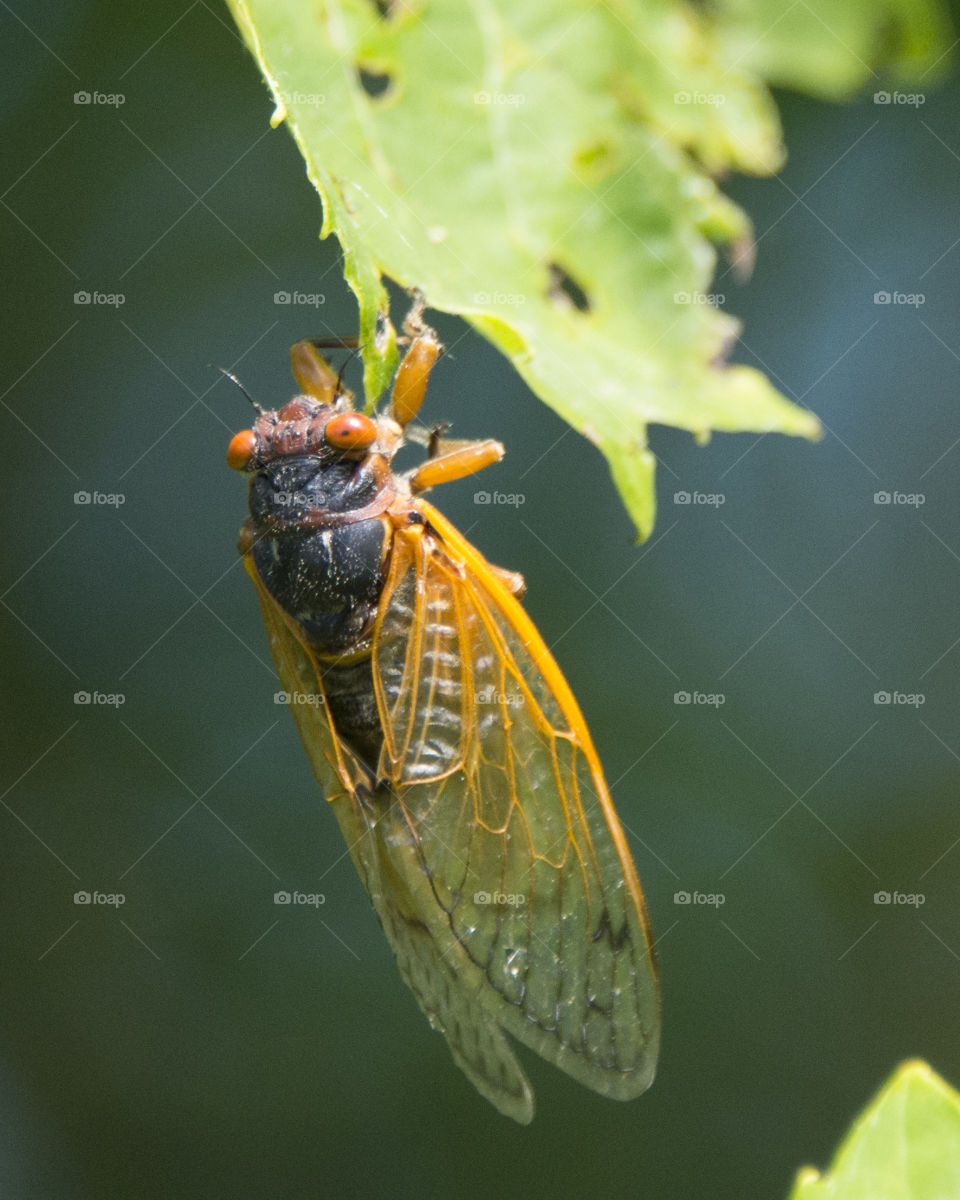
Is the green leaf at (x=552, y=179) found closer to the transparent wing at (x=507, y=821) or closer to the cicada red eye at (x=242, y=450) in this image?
the transparent wing at (x=507, y=821)

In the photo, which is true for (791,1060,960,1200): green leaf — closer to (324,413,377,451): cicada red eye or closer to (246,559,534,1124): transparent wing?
(246,559,534,1124): transparent wing

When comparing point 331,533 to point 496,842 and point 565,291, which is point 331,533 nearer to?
point 496,842

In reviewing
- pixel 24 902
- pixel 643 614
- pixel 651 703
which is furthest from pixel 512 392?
pixel 24 902

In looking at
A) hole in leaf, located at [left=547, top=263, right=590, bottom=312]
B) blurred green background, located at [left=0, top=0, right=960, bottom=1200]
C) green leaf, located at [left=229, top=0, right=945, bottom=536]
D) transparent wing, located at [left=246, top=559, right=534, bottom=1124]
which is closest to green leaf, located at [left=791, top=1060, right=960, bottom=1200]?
green leaf, located at [left=229, top=0, right=945, bottom=536]

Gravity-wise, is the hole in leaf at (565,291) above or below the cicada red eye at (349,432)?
above

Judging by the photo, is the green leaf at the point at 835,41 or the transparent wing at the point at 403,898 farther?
the transparent wing at the point at 403,898

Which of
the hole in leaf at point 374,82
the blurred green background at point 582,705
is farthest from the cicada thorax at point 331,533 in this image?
the blurred green background at point 582,705

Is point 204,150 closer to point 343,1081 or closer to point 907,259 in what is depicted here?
point 907,259
